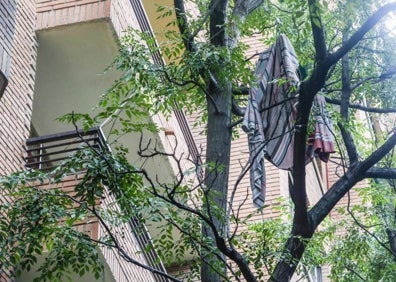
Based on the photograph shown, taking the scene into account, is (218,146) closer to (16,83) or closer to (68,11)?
(16,83)

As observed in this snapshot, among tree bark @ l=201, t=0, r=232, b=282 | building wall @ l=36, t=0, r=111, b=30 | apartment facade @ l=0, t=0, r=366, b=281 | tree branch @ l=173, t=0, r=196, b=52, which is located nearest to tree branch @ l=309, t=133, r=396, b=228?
tree bark @ l=201, t=0, r=232, b=282

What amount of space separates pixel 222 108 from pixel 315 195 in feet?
32.3

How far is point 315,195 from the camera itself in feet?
61.4

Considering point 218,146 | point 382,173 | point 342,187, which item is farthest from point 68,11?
point 382,173

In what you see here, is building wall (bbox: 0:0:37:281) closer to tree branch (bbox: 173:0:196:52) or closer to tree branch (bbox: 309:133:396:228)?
tree branch (bbox: 173:0:196:52)

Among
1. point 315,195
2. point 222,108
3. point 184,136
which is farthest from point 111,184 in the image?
point 315,195

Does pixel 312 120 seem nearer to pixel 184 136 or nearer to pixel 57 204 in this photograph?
pixel 57 204

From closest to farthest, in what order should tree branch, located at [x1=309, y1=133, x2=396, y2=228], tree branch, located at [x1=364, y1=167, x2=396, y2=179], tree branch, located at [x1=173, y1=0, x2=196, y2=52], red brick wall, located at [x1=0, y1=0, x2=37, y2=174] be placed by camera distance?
tree branch, located at [x1=309, y1=133, x2=396, y2=228]
tree branch, located at [x1=364, y1=167, x2=396, y2=179]
tree branch, located at [x1=173, y1=0, x2=196, y2=52]
red brick wall, located at [x1=0, y1=0, x2=37, y2=174]

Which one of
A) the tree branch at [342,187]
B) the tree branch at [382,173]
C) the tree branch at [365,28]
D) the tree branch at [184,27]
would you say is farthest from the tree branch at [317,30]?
the tree branch at [184,27]

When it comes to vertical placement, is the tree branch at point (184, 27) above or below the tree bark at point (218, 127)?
above

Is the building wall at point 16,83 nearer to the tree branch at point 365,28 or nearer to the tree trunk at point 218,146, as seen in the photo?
the tree trunk at point 218,146

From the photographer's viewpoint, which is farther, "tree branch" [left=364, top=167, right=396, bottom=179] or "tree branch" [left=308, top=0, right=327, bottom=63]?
"tree branch" [left=364, top=167, right=396, bottom=179]

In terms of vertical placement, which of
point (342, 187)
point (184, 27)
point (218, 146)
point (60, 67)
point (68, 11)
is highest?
point (68, 11)

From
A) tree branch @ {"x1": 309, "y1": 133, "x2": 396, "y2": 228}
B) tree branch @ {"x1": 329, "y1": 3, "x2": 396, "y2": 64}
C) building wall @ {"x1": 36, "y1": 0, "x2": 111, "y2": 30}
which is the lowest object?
tree branch @ {"x1": 309, "y1": 133, "x2": 396, "y2": 228}
